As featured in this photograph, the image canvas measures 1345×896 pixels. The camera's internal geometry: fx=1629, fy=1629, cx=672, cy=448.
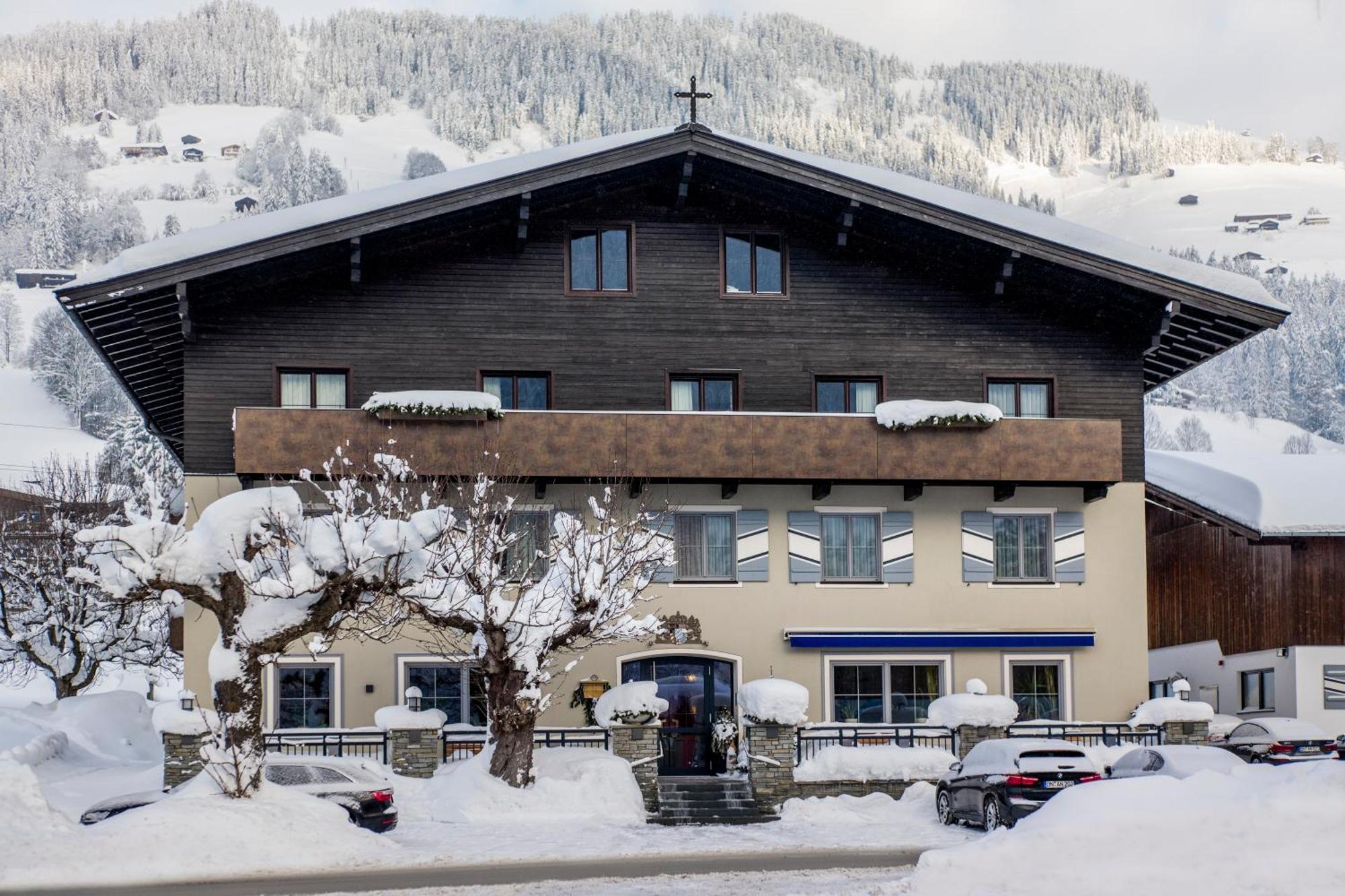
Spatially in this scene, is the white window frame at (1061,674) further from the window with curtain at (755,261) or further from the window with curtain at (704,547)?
the window with curtain at (755,261)

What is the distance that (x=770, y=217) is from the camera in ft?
102

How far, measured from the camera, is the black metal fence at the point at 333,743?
26.2 m

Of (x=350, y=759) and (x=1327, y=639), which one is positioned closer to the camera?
(x=350, y=759)

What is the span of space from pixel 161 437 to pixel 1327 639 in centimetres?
2650

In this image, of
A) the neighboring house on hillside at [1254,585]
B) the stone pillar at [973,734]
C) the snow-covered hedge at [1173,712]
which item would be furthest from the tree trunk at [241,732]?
the neighboring house on hillside at [1254,585]

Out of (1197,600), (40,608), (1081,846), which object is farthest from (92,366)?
(1081,846)

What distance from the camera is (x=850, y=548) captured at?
98.8ft

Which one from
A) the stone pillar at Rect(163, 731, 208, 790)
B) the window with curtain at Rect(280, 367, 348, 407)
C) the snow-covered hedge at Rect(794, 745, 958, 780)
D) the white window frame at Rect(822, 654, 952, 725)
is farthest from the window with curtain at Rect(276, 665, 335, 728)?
the white window frame at Rect(822, 654, 952, 725)

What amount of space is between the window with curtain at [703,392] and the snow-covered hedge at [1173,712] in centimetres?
913

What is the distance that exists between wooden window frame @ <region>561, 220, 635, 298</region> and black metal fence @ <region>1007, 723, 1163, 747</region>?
418 inches

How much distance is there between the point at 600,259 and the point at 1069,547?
33.9 ft

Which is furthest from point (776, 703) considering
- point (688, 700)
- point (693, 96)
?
point (693, 96)

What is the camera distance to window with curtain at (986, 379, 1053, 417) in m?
31.0

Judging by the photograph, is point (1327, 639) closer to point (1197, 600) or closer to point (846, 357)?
point (1197, 600)
